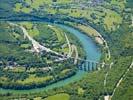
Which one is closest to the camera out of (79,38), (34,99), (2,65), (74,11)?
(34,99)

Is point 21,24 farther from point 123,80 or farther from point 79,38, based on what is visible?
point 123,80

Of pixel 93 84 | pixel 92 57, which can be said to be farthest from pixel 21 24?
pixel 93 84

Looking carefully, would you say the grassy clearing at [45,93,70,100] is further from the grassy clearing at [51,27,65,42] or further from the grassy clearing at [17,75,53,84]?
the grassy clearing at [51,27,65,42]

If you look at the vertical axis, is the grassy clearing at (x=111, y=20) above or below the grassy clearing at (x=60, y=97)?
above

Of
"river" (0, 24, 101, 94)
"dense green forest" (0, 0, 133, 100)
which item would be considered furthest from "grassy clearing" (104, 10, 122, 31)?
"river" (0, 24, 101, 94)

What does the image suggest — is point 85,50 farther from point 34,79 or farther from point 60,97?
point 60,97

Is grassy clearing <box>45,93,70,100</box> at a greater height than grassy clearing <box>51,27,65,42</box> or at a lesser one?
lesser

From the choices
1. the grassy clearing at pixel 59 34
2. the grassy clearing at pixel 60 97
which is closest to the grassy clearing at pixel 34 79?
the grassy clearing at pixel 60 97

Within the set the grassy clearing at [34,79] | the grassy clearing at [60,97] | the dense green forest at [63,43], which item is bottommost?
the grassy clearing at [60,97]

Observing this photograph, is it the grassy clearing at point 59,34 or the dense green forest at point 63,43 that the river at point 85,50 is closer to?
the dense green forest at point 63,43

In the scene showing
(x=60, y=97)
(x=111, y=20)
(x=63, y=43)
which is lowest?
(x=60, y=97)

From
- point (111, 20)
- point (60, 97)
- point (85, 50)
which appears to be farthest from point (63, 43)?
point (60, 97)
